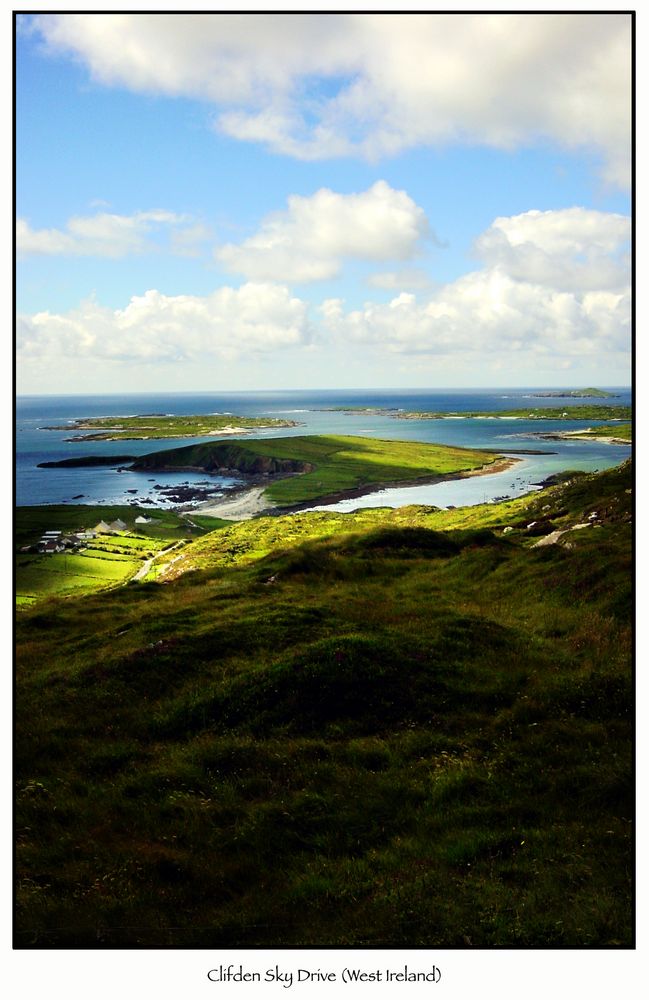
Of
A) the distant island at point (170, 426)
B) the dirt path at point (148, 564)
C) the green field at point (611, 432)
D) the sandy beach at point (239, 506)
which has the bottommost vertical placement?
the dirt path at point (148, 564)

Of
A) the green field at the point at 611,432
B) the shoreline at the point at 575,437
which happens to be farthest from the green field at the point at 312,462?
the green field at the point at 611,432

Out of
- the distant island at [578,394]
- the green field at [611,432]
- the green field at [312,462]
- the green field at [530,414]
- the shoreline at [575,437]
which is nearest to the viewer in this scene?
the distant island at [578,394]

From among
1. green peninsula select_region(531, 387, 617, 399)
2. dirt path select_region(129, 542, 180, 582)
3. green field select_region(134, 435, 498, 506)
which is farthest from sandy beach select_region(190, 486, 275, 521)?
green peninsula select_region(531, 387, 617, 399)

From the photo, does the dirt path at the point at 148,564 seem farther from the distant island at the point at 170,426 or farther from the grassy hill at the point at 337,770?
the distant island at the point at 170,426

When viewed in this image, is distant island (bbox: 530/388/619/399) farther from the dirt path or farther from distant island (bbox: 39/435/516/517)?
the dirt path

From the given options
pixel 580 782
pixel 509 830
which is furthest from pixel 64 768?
pixel 580 782

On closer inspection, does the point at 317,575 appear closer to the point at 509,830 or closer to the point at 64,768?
the point at 64,768

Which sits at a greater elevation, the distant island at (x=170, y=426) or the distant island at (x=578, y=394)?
the distant island at (x=578, y=394)
